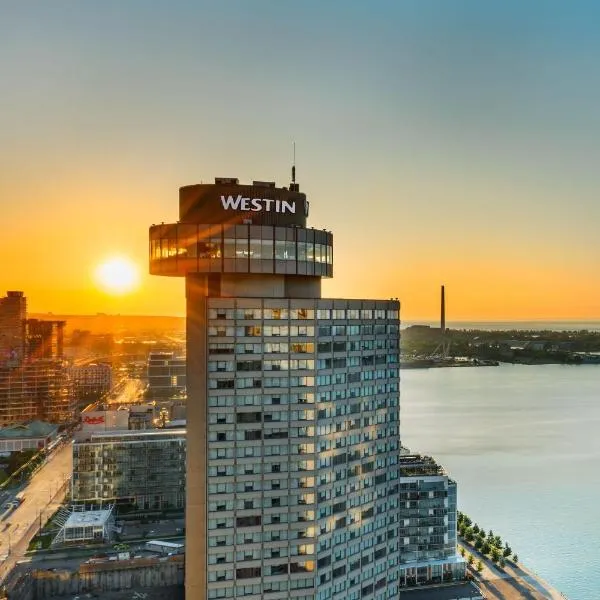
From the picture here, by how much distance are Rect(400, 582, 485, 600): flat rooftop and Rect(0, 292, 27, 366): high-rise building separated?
300 feet

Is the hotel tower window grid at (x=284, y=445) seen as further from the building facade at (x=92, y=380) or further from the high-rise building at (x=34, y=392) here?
the building facade at (x=92, y=380)

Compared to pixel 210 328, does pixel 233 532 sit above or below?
below

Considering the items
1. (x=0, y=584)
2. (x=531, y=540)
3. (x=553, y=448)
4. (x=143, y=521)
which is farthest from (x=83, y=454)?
(x=553, y=448)

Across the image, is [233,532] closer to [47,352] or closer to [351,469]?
[351,469]

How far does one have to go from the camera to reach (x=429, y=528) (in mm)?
43750

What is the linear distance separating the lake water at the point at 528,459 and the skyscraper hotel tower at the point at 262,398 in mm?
26584

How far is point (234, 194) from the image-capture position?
24.5m

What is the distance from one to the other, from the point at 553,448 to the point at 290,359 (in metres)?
73.6

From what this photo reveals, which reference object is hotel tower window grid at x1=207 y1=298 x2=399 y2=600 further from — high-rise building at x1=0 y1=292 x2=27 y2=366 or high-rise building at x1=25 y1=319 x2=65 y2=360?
high-rise building at x1=25 y1=319 x2=65 y2=360

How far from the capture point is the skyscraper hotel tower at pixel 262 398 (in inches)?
934

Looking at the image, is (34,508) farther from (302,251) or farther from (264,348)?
(302,251)

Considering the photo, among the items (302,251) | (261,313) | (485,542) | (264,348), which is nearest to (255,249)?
(302,251)

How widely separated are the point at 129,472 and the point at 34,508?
9.27 metres

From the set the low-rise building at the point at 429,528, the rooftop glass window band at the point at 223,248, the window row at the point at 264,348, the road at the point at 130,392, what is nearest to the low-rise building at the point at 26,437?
the road at the point at 130,392
